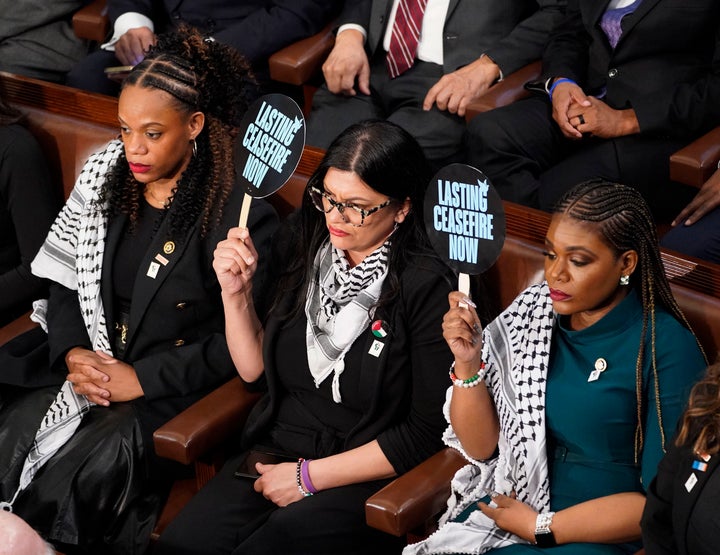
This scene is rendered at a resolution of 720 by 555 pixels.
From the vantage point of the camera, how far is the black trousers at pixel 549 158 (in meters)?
2.77

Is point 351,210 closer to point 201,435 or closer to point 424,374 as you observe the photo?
point 424,374

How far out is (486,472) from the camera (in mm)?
2203

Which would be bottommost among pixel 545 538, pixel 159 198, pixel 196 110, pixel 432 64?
pixel 545 538

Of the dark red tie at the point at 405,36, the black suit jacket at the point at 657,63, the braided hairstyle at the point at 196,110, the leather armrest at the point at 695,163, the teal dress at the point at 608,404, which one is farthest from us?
the dark red tie at the point at 405,36

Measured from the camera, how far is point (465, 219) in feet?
6.79

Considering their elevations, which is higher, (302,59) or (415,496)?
(302,59)

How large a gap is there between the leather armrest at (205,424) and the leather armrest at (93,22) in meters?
1.70

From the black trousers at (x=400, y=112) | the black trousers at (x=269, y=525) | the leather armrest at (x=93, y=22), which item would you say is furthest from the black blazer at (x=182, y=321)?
the leather armrest at (x=93, y=22)

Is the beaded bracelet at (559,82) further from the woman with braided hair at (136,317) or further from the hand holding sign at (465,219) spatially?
the hand holding sign at (465,219)

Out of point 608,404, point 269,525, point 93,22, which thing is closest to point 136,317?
point 269,525

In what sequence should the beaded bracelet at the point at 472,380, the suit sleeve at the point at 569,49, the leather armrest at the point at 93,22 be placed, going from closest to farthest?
1. the beaded bracelet at the point at 472,380
2. the suit sleeve at the point at 569,49
3. the leather armrest at the point at 93,22

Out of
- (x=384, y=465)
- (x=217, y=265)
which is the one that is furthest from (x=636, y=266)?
(x=217, y=265)

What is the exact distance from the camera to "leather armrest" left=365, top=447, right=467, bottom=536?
6.81ft

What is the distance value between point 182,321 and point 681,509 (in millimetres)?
1267
